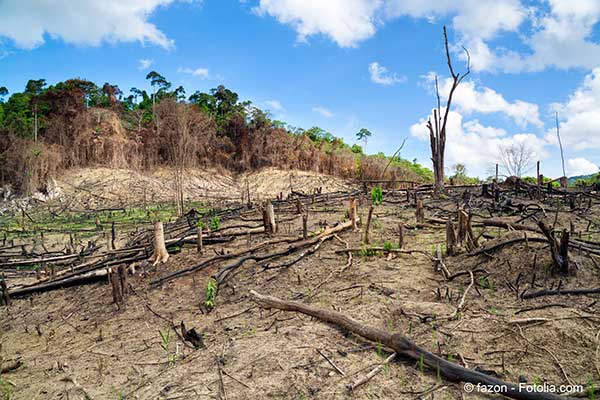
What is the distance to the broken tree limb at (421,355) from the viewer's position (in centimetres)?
244

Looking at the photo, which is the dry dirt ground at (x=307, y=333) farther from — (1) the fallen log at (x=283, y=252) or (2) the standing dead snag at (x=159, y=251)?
(2) the standing dead snag at (x=159, y=251)

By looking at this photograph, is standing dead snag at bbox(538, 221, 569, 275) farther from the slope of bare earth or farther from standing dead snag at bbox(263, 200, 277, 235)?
the slope of bare earth

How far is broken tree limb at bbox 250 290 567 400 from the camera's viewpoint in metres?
2.44

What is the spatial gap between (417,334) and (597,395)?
4.27ft

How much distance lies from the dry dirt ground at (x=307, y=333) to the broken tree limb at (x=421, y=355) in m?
0.07

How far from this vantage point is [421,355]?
9.47 ft

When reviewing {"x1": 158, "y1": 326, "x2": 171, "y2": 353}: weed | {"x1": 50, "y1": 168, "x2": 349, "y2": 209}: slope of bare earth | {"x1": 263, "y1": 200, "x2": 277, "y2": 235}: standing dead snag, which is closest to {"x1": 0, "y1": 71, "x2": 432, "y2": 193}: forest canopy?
{"x1": 50, "y1": 168, "x2": 349, "y2": 209}: slope of bare earth

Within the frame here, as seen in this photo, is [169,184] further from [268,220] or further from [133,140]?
[268,220]

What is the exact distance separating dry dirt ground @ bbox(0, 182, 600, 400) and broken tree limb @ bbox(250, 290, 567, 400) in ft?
0.24

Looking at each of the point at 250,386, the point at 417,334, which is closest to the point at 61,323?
the point at 250,386

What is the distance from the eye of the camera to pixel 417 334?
11.2 feet

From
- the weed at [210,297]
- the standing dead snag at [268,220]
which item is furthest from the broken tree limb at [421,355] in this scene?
the standing dead snag at [268,220]

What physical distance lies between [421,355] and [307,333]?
1078mm

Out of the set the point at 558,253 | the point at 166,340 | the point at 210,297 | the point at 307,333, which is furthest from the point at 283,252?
the point at 558,253
